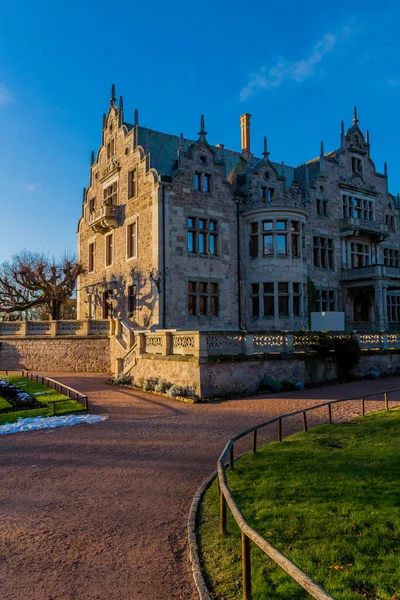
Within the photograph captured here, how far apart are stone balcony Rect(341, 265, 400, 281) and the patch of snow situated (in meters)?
23.0

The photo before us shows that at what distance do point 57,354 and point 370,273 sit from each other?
21.3 metres

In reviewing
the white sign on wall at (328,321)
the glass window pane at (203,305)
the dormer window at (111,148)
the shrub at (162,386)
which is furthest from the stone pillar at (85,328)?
the white sign on wall at (328,321)

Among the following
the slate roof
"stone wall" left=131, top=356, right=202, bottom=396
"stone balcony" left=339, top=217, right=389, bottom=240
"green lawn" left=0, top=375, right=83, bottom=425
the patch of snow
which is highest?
the slate roof

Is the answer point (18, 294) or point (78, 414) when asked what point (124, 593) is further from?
point (18, 294)

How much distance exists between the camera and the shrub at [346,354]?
20.1 m

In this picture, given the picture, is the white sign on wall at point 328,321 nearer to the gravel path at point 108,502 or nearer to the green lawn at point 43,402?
the gravel path at point 108,502

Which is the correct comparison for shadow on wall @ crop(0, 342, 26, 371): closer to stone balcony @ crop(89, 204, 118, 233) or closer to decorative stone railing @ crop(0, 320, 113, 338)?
decorative stone railing @ crop(0, 320, 113, 338)

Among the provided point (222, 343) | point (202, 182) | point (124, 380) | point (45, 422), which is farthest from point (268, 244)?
point (45, 422)

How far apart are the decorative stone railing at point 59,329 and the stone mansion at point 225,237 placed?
215 centimetres

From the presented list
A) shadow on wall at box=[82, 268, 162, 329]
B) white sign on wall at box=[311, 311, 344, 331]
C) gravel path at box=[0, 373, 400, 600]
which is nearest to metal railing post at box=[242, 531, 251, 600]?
gravel path at box=[0, 373, 400, 600]

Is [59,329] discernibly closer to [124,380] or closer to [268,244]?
[124,380]

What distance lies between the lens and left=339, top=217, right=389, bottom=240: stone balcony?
3178 cm

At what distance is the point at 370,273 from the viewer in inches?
1192

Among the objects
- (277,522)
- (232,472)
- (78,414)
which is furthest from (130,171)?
(277,522)
